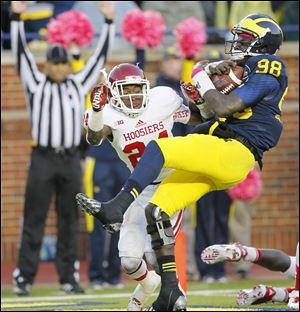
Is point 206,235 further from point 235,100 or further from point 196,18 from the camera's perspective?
point 235,100

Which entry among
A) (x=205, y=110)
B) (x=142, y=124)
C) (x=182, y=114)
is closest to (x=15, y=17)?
(x=182, y=114)

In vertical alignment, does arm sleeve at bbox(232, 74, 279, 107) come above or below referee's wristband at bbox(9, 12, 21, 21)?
below

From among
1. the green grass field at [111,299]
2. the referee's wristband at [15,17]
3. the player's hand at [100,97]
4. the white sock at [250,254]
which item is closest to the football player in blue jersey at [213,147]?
the player's hand at [100,97]

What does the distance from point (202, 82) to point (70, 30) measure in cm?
462

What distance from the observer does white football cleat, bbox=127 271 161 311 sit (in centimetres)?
996

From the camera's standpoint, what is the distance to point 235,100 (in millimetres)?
9367

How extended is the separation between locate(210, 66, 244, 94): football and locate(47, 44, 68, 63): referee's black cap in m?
3.94

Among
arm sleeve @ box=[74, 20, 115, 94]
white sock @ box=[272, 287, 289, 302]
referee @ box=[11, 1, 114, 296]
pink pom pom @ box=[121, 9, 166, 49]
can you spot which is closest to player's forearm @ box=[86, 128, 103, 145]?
white sock @ box=[272, 287, 289, 302]

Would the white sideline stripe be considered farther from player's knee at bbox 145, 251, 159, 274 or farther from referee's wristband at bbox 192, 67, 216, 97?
referee's wristband at bbox 192, 67, 216, 97

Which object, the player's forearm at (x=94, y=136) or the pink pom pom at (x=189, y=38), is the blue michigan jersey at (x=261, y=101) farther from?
the pink pom pom at (x=189, y=38)

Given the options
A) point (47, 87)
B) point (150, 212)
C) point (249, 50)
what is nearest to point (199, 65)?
point (249, 50)

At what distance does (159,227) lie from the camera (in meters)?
9.24

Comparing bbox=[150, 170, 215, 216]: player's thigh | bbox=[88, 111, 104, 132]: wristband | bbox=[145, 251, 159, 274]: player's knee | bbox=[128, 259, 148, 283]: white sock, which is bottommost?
bbox=[128, 259, 148, 283]: white sock

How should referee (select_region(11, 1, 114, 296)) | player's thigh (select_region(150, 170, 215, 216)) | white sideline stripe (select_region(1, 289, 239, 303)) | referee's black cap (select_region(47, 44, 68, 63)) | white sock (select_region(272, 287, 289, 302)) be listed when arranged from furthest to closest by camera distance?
1. referee's black cap (select_region(47, 44, 68, 63))
2. referee (select_region(11, 1, 114, 296))
3. white sideline stripe (select_region(1, 289, 239, 303))
4. white sock (select_region(272, 287, 289, 302))
5. player's thigh (select_region(150, 170, 215, 216))
